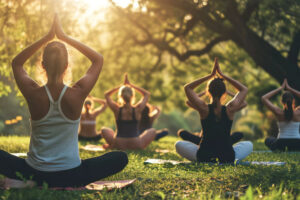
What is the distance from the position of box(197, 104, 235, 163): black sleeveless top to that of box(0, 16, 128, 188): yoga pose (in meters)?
2.63

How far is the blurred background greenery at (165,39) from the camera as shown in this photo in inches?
401

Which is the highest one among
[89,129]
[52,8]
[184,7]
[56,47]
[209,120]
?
[184,7]

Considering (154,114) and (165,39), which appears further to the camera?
(165,39)

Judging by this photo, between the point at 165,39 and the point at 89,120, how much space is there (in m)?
7.24

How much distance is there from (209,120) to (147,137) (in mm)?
3618

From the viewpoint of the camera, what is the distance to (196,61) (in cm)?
1970

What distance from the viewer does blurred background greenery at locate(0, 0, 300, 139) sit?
10.2m

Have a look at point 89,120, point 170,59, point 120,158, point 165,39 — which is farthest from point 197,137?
point 170,59

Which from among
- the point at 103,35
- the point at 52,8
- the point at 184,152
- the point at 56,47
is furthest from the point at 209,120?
the point at 103,35

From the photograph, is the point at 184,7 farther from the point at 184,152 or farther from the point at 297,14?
the point at 184,152

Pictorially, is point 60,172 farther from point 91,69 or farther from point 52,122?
point 91,69

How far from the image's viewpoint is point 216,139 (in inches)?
238

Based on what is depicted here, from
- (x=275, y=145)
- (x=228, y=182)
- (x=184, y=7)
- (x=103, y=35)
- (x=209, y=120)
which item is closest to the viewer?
(x=228, y=182)

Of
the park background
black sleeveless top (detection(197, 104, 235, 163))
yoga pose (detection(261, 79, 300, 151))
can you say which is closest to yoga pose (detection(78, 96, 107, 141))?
the park background
